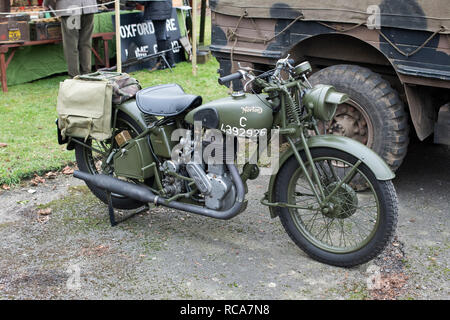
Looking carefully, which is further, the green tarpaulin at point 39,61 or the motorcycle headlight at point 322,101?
the green tarpaulin at point 39,61

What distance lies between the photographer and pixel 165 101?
4102mm

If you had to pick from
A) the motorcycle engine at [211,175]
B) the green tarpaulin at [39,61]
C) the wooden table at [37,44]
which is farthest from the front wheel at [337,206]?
the green tarpaulin at [39,61]

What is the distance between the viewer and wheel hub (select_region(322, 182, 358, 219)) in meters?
3.77

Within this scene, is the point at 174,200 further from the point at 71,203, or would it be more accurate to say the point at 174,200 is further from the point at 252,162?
the point at 71,203

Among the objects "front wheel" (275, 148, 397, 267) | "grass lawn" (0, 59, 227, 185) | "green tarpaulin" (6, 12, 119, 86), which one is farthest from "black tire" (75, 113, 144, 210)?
"green tarpaulin" (6, 12, 119, 86)

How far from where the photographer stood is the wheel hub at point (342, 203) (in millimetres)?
3773

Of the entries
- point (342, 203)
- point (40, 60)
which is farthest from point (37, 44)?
point (342, 203)

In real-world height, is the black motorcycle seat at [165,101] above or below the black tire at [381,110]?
above

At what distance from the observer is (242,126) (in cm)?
377

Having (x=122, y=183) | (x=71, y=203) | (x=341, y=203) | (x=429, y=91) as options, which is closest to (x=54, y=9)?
(x=71, y=203)

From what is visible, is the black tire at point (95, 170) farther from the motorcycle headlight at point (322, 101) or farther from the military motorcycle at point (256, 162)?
the motorcycle headlight at point (322, 101)

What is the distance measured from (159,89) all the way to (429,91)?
238 centimetres

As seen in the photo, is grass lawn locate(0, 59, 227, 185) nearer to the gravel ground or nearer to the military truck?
the gravel ground

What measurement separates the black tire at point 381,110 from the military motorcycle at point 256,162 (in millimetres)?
643
